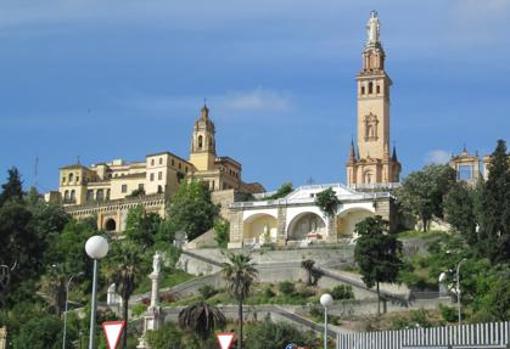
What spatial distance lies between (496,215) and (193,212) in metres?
36.2

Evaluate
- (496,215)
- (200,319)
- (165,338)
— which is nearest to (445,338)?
(200,319)

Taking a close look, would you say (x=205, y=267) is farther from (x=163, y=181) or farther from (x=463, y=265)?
(x=163, y=181)

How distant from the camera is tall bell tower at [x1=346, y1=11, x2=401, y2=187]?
105 metres

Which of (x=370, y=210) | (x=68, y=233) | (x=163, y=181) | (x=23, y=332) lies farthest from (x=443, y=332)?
(x=163, y=181)

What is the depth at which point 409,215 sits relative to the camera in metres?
88.8

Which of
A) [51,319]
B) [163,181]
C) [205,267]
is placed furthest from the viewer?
[163,181]

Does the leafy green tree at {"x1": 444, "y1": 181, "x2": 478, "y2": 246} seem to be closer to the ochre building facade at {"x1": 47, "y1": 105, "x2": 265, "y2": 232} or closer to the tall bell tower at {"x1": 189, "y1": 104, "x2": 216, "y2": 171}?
the ochre building facade at {"x1": 47, "y1": 105, "x2": 265, "y2": 232}

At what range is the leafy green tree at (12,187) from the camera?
92.5 meters

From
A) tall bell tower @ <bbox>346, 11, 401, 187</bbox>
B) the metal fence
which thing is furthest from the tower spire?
the metal fence

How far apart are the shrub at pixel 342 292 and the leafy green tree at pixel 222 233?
21706mm

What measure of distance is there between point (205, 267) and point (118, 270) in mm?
26776

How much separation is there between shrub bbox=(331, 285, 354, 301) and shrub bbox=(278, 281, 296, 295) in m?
3.10

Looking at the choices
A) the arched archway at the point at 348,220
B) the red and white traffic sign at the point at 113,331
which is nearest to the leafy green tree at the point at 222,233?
the arched archway at the point at 348,220

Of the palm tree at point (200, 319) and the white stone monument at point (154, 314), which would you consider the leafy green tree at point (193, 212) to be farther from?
the palm tree at point (200, 319)
